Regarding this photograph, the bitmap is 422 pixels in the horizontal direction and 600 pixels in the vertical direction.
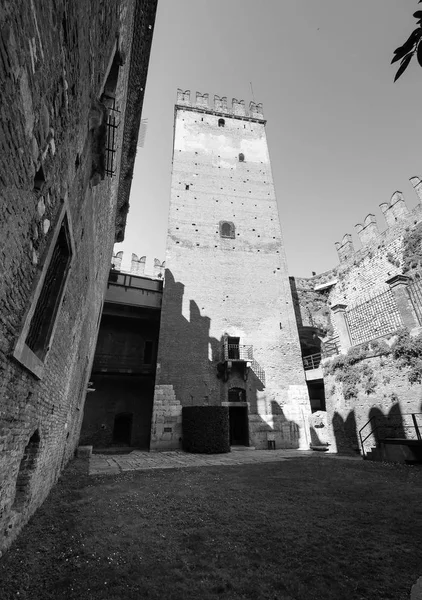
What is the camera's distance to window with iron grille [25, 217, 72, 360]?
3.58 meters

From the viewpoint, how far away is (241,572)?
2.54m

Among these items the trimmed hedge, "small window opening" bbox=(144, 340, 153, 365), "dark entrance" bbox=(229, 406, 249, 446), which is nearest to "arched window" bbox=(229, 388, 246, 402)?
"dark entrance" bbox=(229, 406, 249, 446)

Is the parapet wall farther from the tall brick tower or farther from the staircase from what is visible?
the tall brick tower

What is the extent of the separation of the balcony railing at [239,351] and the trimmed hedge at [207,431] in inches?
139

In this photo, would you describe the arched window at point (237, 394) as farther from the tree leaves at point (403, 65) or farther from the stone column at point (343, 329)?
the tree leaves at point (403, 65)

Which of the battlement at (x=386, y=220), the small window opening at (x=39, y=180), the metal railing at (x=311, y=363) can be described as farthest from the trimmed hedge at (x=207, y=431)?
the battlement at (x=386, y=220)

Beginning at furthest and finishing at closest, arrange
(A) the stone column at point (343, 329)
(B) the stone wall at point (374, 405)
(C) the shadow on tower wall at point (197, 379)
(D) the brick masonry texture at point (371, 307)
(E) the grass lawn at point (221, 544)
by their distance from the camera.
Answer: (C) the shadow on tower wall at point (197, 379), (A) the stone column at point (343, 329), (D) the brick masonry texture at point (371, 307), (B) the stone wall at point (374, 405), (E) the grass lawn at point (221, 544)

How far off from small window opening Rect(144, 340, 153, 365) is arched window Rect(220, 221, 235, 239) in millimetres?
8264

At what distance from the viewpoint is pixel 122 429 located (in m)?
15.6

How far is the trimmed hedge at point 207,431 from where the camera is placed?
11.6m

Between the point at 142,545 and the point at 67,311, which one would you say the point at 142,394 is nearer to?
the point at 67,311

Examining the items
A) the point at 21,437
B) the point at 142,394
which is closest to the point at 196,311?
the point at 142,394

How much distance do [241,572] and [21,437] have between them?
101 inches

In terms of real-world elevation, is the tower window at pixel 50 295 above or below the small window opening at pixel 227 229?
below
